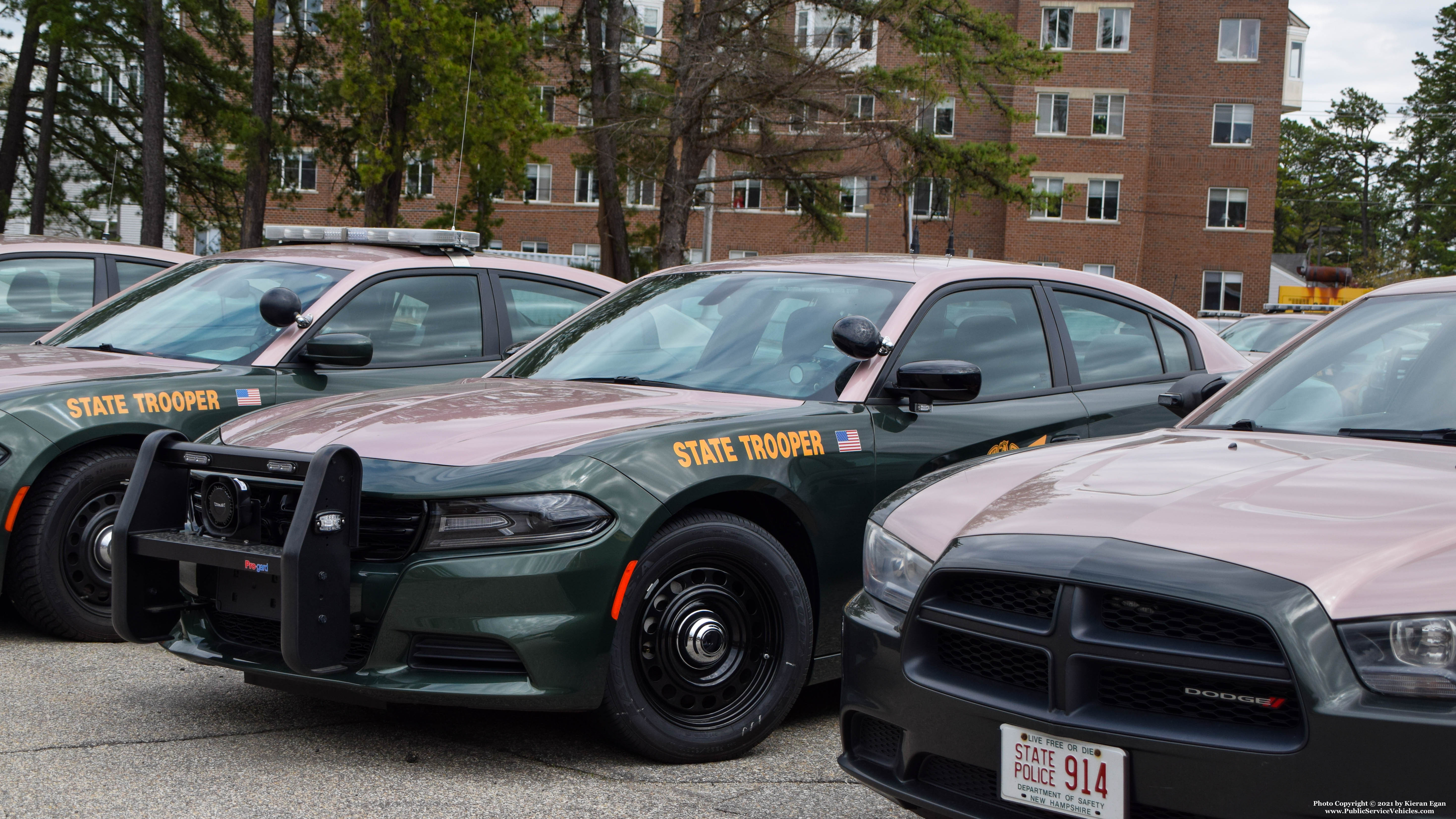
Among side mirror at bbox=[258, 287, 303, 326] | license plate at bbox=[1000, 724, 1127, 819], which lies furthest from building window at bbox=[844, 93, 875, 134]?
license plate at bbox=[1000, 724, 1127, 819]

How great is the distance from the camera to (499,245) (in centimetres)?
4994

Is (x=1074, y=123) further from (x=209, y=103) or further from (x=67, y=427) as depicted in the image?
(x=67, y=427)

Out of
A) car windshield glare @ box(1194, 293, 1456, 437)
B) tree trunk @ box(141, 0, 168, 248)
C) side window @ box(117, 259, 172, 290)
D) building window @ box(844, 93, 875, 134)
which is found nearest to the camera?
car windshield glare @ box(1194, 293, 1456, 437)

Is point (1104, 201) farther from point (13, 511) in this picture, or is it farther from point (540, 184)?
point (13, 511)

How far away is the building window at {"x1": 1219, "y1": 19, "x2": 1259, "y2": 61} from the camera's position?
1905 inches

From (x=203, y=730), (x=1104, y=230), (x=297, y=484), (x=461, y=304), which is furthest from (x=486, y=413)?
(x=1104, y=230)

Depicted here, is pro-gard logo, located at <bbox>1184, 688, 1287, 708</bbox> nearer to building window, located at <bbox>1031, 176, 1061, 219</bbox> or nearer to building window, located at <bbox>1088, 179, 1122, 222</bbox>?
building window, located at <bbox>1031, 176, 1061, 219</bbox>

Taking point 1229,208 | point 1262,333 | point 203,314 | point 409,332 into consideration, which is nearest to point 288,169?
point 1262,333

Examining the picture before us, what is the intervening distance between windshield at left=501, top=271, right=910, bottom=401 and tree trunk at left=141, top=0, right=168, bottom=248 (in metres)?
20.1

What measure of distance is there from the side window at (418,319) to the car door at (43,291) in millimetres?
3067

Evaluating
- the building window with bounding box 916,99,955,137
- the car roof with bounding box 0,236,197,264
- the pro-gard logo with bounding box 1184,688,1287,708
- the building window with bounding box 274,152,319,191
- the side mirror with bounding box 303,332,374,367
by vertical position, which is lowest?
the pro-gard logo with bounding box 1184,688,1287,708

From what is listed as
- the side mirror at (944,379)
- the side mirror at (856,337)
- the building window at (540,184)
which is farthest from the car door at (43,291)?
the building window at (540,184)

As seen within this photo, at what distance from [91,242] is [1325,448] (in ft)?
26.5

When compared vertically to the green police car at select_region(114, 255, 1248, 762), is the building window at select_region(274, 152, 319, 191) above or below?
above
